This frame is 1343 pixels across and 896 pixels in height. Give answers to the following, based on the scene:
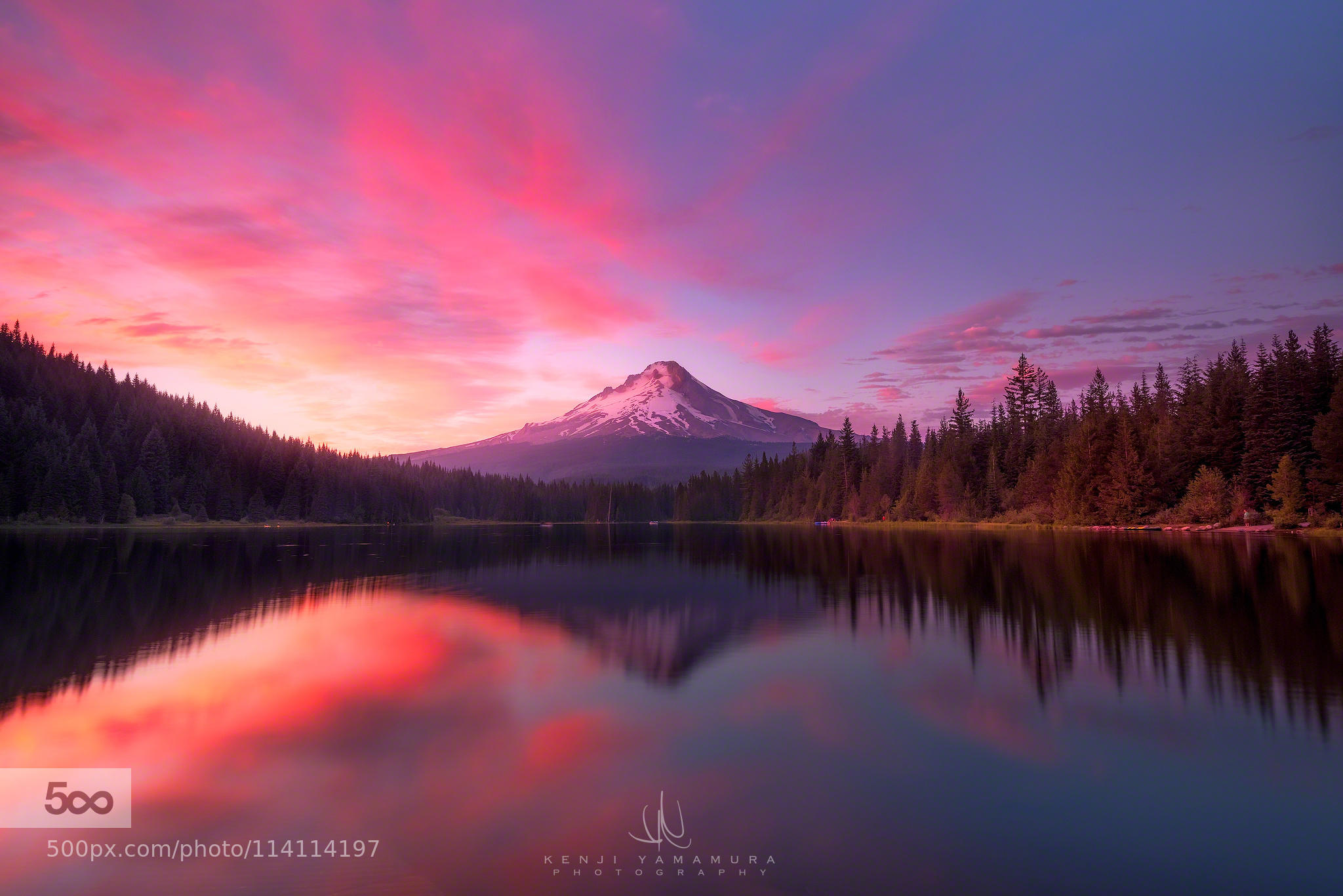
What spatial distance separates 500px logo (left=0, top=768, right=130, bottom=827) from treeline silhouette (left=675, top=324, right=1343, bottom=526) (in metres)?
91.9

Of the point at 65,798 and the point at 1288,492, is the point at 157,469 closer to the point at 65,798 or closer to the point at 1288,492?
the point at 65,798

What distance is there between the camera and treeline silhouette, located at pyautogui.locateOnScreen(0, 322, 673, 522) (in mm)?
125812

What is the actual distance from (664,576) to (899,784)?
117ft

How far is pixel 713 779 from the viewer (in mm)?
11523

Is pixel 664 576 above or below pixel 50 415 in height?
below

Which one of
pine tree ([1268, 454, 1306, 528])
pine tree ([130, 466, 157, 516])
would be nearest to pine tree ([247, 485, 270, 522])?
pine tree ([130, 466, 157, 516])

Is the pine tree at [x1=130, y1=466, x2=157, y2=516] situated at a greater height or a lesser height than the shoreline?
greater

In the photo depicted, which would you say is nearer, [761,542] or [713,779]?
[713,779]

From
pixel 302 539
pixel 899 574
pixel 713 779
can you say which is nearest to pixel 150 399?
pixel 302 539

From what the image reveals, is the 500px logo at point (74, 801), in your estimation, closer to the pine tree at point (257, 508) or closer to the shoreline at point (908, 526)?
the shoreline at point (908, 526)

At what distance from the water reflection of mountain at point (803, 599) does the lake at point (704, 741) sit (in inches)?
9.8

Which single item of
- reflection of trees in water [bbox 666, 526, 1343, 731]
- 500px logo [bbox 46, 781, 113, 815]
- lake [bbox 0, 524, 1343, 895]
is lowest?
500px logo [bbox 46, 781, 113, 815]

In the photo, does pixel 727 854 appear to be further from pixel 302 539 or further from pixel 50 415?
pixel 50 415

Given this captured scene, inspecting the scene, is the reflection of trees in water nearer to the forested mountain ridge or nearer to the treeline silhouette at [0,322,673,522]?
the forested mountain ridge
